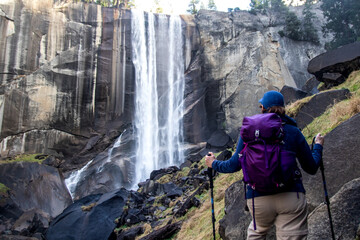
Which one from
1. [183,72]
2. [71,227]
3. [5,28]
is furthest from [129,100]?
[71,227]

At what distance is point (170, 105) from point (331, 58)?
54.0 feet

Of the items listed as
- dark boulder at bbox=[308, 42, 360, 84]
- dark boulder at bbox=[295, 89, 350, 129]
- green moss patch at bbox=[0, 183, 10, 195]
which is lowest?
green moss patch at bbox=[0, 183, 10, 195]

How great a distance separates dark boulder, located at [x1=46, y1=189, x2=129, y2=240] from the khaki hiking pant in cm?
723

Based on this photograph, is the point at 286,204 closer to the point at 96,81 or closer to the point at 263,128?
the point at 263,128

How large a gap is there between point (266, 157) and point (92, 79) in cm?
2514

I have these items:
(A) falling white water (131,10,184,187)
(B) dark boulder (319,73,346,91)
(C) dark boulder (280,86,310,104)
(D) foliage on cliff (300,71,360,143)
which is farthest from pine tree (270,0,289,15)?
(D) foliage on cliff (300,71,360,143)

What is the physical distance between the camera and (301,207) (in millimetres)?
2477

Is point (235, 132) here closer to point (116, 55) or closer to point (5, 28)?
point (116, 55)

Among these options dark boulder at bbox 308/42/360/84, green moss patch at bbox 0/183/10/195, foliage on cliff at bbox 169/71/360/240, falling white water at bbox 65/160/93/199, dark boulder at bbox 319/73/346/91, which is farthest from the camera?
falling white water at bbox 65/160/93/199

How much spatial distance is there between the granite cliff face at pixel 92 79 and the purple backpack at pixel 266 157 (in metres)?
20.8

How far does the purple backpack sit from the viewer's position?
2.42 metres

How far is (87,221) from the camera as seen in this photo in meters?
9.29

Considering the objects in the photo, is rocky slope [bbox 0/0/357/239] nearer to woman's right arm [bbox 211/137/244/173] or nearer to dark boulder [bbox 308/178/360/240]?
dark boulder [bbox 308/178/360/240]

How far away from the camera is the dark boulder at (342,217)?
3.11 meters
